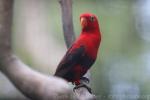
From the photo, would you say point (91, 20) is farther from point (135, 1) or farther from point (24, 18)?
point (135, 1)

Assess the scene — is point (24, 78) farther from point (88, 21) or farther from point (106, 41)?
point (106, 41)

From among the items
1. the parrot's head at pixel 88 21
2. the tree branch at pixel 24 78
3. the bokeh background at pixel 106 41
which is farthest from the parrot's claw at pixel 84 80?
the tree branch at pixel 24 78

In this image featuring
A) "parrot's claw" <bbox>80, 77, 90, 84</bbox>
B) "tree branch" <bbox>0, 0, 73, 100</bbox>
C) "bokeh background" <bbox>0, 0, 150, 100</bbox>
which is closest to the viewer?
"tree branch" <bbox>0, 0, 73, 100</bbox>

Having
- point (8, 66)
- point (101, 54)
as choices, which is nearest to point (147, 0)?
point (101, 54)

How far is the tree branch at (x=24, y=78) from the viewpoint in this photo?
52cm

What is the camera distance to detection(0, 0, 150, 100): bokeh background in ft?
6.41

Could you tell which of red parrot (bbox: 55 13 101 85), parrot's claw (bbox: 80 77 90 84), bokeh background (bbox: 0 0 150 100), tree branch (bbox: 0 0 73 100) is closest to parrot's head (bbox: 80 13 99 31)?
red parrot (bbox: 55 13 101 85)

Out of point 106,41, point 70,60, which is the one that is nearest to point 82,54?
point 70,60

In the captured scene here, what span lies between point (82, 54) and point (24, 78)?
0.93 meters

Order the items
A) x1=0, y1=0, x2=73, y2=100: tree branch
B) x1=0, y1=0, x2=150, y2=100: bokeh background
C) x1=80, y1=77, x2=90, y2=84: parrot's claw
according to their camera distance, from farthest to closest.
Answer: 1. x1=0, y1=0, x2=150, y2=100: bokeh background
2. x1=80, y1=77, x2=90, y2=84: parrot's claw
3. x1=0, y1=0, x2=73, y2=100: tree branch

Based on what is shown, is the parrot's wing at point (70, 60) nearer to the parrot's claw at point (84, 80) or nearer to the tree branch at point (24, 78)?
the parrot's claw at point (84, 80)

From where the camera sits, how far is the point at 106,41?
7.47 feet

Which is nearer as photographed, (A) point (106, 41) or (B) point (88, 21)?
(B) point (88, 21)

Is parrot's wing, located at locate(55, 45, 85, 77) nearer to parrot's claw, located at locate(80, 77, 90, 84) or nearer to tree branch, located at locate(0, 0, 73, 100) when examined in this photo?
parrot's claw, located at locate(80, 77, 90, 84)
